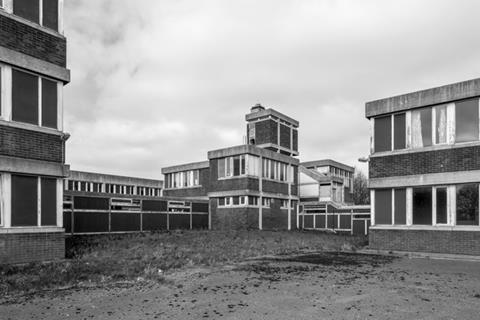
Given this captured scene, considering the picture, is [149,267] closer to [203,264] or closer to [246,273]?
[203,264]

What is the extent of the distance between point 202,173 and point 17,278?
88.2 ft

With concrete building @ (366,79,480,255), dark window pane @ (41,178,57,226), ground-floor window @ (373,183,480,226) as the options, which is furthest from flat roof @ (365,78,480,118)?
dark window pane @ (41,178,57,226)

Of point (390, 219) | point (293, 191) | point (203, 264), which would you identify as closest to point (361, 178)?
point (293, 191)

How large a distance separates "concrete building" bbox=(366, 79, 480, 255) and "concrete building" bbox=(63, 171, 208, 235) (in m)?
14.5

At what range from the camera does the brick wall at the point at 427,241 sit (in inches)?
559

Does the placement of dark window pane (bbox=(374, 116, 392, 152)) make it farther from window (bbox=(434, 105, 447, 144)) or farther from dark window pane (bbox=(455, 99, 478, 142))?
dark window pane (bbox=(455, 99, 478, 142))

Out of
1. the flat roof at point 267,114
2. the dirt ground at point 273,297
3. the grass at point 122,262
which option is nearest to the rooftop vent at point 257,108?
the flat roof at point 267,114

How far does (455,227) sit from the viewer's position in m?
14.5

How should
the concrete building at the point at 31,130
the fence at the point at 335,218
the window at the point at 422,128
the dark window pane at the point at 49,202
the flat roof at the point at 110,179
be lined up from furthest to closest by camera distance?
the flat roof at the point at 110,179
the fence at the point at 335,218
the window at the point at 422,128
the dark window pane at the point at 49,202
the concrete building at the point at 31,130

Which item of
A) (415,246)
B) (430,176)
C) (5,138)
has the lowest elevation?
(415,246)

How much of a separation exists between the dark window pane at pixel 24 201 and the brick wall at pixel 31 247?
394mm

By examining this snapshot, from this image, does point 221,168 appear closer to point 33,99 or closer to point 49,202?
point 49,202

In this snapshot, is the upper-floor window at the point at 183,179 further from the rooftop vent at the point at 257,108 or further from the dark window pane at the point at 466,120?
the dark window pane at the point at 466,120

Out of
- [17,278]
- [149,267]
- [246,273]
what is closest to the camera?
[17,278]
